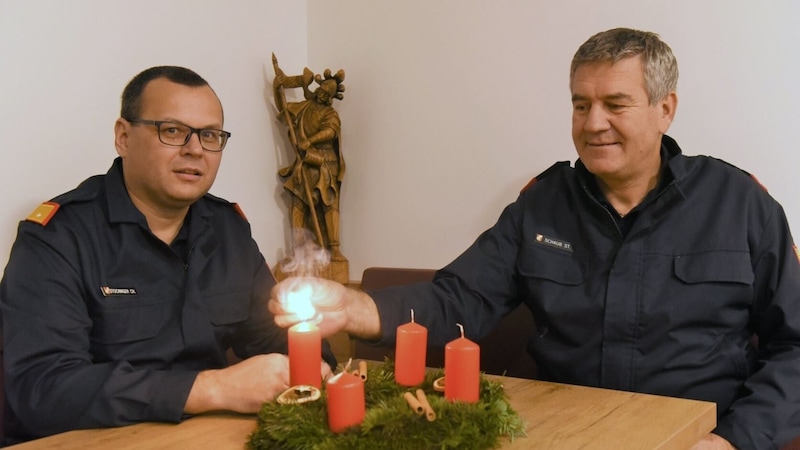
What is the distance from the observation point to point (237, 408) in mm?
1532

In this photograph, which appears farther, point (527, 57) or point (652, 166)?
point (527, 57)

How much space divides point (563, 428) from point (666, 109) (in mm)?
1159

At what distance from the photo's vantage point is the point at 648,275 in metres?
2.07

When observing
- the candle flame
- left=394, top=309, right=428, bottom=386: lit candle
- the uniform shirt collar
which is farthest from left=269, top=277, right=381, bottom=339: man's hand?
the uniform shirt collar

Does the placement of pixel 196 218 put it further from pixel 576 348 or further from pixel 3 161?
pixel 576 348

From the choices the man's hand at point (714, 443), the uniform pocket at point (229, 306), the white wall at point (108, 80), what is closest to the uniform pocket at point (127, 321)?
the uniform pocket at point (229, 306)

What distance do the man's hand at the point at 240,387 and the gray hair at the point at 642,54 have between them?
1266 millimetres

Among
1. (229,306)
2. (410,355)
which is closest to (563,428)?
(410,355)

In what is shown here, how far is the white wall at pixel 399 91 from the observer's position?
2.48 meters

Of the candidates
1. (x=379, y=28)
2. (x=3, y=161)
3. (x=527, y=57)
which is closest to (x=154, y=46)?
(x=3, y=161)

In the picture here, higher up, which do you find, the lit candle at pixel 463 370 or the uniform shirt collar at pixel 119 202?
the uniform shirt collar at pixel 119 202

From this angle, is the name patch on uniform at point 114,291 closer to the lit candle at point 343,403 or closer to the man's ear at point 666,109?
the lit candle at point 343,403

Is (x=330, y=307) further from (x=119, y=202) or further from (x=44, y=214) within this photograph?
(x=44, y=214)

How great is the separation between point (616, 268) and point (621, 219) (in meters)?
0.17
